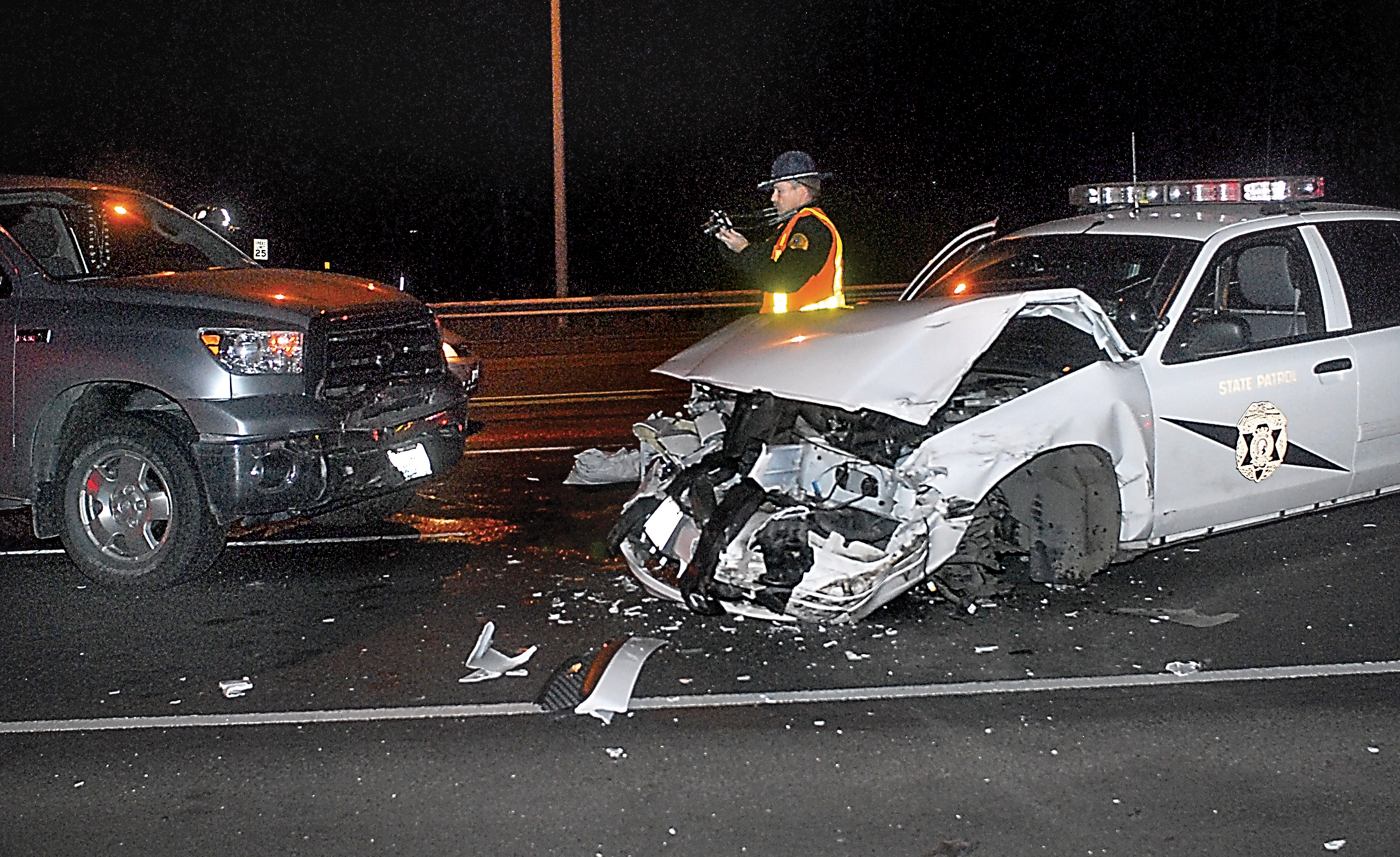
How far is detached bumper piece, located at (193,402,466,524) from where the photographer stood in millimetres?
6957

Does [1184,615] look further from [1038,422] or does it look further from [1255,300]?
[1255,300]

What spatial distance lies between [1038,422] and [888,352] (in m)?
0.71

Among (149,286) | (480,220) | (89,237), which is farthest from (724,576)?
(480,220)

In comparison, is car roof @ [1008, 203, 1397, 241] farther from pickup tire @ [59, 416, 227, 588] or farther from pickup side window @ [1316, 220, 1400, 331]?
Answer: pickup tire @ [59, 416, 227, 588]

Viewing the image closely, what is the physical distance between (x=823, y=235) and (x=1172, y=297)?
2134mm

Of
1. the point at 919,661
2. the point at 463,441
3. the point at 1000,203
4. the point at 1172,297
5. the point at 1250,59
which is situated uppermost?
the point at 1250,59

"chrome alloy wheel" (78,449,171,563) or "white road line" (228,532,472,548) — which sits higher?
"chrome alloy wheel" (78,449,171,563)

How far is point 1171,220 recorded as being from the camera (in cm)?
763

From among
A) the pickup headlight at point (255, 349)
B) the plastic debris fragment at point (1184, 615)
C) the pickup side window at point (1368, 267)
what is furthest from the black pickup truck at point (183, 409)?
the pickup side window at point (1368, 267)

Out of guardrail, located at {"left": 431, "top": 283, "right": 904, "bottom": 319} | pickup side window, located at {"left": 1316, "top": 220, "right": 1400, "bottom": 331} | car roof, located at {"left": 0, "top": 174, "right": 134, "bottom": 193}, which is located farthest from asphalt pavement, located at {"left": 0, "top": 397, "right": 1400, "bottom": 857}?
guardrail, located at {"left": 431, "top": 283, "right": 904, "bottom": 319}

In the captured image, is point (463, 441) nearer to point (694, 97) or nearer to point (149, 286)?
point (149, 286)

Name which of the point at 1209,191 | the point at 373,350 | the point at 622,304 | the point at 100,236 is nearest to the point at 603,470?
the point at 373,350

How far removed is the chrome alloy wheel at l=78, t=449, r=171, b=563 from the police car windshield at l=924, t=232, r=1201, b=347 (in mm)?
4291

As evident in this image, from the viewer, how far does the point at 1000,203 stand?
1608 inches
